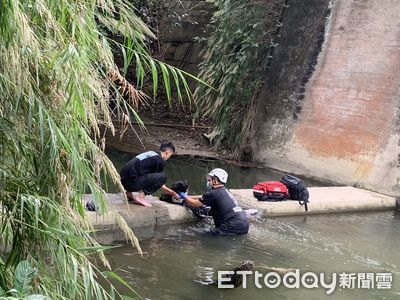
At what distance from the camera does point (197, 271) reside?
5.76 metres

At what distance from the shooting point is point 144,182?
7090 millimetres

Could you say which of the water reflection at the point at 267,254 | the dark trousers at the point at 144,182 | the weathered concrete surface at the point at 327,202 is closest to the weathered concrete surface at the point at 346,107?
the weathered concrete surface at the point at 327,202

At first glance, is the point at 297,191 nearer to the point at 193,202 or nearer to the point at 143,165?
the point at 193,202

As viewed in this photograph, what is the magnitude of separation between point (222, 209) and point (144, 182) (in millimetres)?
1068

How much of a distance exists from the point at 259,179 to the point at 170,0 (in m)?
6.56

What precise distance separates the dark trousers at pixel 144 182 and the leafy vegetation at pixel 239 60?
5.71m

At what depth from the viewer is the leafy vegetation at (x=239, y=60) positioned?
12.8 meters

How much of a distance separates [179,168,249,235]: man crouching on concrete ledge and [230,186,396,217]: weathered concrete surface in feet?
3.27

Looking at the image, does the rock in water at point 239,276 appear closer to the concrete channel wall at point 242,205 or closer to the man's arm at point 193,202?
the concrete channel wall at point 242,205

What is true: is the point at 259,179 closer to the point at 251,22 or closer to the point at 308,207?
the point at 308,207

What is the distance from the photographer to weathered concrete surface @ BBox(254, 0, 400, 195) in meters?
10.2

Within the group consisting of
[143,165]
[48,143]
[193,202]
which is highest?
[48,143]

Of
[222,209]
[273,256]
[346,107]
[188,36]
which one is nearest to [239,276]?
[273,256]

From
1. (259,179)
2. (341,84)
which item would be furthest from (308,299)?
(341,84)
